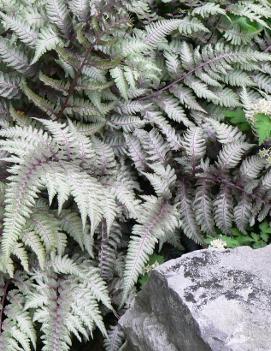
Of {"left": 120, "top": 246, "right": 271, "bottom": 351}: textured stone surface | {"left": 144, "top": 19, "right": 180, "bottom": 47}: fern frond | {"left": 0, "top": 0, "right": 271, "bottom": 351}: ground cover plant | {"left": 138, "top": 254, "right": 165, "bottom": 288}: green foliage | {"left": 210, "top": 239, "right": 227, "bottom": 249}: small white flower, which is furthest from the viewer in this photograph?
{"left": 144, "top": 19, "right": 180, "bottom": 47}: fern frond

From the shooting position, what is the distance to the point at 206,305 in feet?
9.39

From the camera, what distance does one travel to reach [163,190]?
3787 millimetres

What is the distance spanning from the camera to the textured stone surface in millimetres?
2719

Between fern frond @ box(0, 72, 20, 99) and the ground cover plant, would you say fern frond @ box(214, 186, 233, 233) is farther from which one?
fern frond @ box(0, 72, 20, 99)

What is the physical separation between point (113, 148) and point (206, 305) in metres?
1.59

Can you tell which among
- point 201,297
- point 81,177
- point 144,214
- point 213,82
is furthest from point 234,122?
point 201,297

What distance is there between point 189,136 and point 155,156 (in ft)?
0.94

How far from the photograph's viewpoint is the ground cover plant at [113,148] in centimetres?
335

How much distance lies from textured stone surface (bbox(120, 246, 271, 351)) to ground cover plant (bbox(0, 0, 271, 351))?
293 millimetres

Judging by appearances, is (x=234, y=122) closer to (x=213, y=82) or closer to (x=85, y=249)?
(x=213, y=82)

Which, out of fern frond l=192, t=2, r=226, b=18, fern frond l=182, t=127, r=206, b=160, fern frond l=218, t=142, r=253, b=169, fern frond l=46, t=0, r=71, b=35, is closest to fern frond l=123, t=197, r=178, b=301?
fern frond l=182, t=127, r=206, b=160

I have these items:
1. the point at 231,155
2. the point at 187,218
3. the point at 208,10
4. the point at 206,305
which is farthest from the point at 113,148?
the point at 206,305

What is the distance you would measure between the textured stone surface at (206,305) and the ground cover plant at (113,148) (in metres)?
0.29

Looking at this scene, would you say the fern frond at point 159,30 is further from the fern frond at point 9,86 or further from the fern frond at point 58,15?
the fern frond at point 9,86
